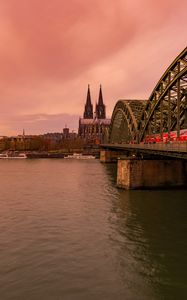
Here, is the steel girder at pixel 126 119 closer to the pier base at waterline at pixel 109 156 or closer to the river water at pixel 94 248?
the pier base at waterline at pixel 109 156

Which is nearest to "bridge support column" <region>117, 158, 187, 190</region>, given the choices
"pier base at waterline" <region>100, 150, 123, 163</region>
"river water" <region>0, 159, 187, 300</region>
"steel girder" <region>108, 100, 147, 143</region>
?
"river water" <region>0, 159, 187, 300</region>

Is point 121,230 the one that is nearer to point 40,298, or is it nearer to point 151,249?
point 151,249

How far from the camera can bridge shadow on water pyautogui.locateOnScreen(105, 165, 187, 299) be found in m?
14.6

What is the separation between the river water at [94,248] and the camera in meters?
13.6

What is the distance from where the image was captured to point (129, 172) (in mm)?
39156

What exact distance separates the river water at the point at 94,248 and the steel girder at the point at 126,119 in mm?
36831

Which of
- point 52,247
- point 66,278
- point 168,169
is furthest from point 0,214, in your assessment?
point 168,169

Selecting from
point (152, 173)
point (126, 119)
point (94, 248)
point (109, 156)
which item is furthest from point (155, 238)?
point (109, 156)

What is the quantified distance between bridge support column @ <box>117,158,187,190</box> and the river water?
4780 millimetres

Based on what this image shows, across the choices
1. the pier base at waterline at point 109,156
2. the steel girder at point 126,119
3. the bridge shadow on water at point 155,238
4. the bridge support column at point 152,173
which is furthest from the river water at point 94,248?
the pier base at waterline at point 109,156

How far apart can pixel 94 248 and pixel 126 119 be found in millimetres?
62103

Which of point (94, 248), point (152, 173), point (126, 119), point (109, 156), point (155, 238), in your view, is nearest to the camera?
point (94, 248)

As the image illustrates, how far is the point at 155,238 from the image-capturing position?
68.8 ft

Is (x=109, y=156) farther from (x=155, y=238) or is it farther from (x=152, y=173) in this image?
(x=155, y=238)
